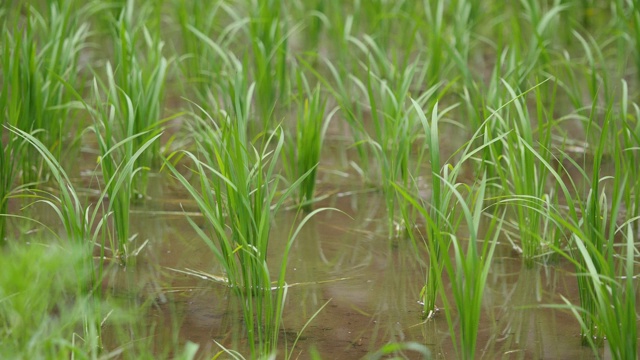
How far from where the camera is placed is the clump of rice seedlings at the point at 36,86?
116 inches

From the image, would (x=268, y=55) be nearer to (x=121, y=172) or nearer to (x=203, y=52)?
(x=203, y=52)

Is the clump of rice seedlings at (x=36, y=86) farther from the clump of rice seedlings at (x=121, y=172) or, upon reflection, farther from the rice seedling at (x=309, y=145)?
the rice seedling at (x=309, y=145)

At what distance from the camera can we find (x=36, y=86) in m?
3.01

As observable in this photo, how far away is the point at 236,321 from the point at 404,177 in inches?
30.9

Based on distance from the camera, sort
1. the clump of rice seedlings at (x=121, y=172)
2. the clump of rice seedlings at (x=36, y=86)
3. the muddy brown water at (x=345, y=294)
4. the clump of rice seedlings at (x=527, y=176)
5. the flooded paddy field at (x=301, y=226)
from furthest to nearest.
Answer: the clump of rice seedlings at (x=36, y=86), the clump of rice seedlings at (x=527, y=176), the clump of rice seedlings at (x=121, y=172), the muddy brown water at (x=345, y=294), the flooded paddy field at (x=301, y=226)

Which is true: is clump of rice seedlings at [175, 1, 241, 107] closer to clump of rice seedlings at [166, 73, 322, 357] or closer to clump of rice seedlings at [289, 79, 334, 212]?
clump of rice seedlings at [289, 79, 334, 212]

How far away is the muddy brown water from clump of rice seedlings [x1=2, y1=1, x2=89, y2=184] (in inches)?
15.5

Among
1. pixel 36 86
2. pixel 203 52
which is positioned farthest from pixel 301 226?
pixel 203 52

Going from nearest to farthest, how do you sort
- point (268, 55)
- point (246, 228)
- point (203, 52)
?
point (246, 228)
point (268, 55)
point (203, 52)

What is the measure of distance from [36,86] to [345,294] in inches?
46.9

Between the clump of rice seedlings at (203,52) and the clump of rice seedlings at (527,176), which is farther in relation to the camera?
the clump of rice seedlings at (203,52)

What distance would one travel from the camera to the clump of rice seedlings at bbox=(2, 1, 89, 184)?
2.95 m

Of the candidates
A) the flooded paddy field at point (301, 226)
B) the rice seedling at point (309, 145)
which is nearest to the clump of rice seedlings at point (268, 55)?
the flooded paddy field at point (301, 226)

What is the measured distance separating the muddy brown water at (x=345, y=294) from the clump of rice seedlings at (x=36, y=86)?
39 centimetres
